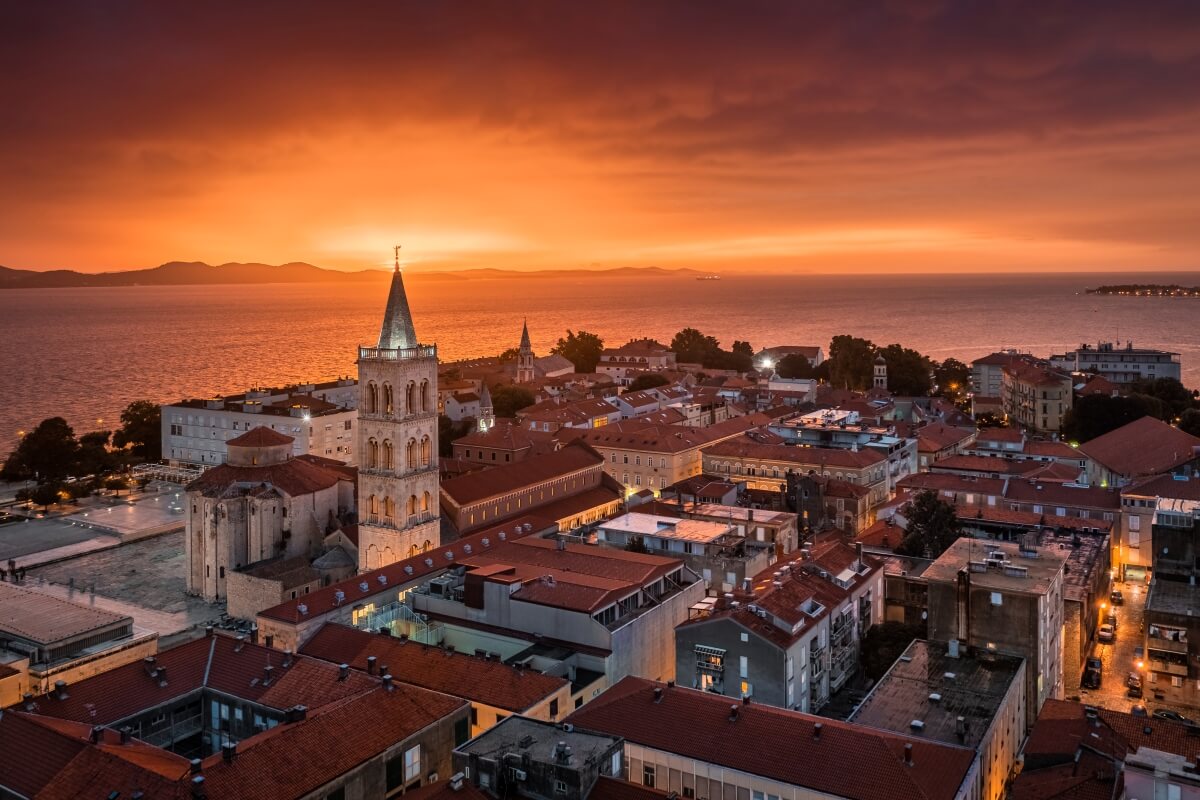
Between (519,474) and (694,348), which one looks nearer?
(519,474)

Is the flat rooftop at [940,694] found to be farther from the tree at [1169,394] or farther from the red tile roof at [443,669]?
the tree at [1169,394]

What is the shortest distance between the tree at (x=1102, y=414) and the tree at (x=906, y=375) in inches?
1122

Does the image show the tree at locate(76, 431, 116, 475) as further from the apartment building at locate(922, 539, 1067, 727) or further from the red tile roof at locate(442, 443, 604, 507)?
the apartment building at locate(922, 539, 1067, 727)

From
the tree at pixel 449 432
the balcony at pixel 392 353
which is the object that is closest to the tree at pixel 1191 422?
the tree at pixel 449 432

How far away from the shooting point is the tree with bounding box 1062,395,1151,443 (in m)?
76.4

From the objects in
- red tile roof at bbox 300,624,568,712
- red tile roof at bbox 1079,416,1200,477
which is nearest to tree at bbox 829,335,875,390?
red tile roof at bbox 1079,416,1200,477

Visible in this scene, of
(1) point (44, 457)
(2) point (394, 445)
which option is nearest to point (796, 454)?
(2) point (394, 445)

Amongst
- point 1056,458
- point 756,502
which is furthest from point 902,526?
point 1056,458

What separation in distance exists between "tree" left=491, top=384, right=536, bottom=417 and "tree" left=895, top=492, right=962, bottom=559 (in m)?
53.3

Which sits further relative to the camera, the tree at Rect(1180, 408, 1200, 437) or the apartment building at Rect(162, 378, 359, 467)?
the tree at Rect(1180, 408, 1200, 437)

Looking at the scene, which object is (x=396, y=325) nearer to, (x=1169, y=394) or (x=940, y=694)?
(x=940, y=694)

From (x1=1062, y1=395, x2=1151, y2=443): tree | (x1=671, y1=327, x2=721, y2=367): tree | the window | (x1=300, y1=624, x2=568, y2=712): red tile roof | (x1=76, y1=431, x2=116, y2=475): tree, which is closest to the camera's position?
the window

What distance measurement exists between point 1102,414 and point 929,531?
42.6m

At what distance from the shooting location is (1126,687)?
3553 centimetres
